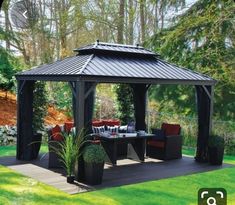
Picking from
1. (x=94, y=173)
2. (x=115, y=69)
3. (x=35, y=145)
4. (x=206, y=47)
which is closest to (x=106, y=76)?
(x=115, y=69)

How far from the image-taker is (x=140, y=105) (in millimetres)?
12797

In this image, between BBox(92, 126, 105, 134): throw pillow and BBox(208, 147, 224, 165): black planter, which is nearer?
BBox(208, 147, 224, 165): black planter

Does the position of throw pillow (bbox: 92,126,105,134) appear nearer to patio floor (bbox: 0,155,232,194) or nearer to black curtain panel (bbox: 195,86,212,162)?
patio floor (bbox: 0,155,232,194)

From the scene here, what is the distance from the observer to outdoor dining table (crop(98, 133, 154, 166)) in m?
10.4

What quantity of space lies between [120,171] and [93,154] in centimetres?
173

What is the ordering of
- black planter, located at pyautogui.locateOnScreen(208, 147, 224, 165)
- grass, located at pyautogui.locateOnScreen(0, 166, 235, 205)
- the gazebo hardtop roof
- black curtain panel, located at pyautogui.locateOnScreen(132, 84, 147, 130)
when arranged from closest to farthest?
grass, located at pyautogui.locateOnScreen(0, 166, 235, 205)
the gazebo hardtop roof
black planter, located at pyautogui.locateOnScreen(208, 147, 224, 165)
black curtain panel, located at pyautogui.locateOnScreen(132, 84, 147, 130)

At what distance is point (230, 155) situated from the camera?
13.2 meters

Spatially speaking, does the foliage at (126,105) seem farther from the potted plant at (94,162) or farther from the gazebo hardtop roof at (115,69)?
the potted plant at (94,162)

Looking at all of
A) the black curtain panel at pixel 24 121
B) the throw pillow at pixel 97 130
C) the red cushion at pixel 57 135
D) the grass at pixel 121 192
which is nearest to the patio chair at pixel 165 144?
the throw pillow at pixel 97 130

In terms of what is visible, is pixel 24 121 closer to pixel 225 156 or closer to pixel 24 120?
pixel 24 120

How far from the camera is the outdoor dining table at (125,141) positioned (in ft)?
34.0

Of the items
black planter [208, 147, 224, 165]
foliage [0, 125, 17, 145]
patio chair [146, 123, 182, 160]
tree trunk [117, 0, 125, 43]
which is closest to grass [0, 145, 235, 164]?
foliage [0, 125, 17, 145]

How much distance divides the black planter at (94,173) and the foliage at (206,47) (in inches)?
332

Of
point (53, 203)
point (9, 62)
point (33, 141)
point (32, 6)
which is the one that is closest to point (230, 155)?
point (33, 141)
